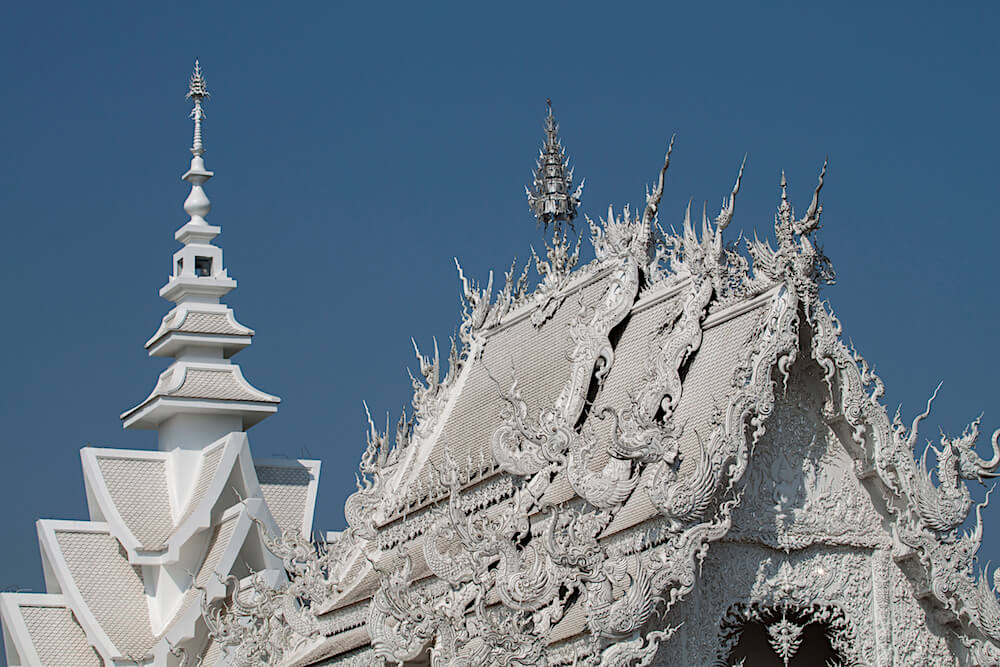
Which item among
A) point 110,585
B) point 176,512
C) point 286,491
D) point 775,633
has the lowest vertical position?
point 775,633

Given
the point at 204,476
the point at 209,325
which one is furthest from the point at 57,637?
the point at 209,325

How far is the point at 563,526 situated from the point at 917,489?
268 centimetres

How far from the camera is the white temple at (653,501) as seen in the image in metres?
14.3

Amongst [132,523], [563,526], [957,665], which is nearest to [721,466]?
[563,526]

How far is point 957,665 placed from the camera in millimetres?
15289

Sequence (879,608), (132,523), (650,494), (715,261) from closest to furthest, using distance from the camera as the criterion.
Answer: (650,494) → (879,608) → (715,261) → (132,523)

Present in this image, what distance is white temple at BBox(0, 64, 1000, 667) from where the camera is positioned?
47.1 ft

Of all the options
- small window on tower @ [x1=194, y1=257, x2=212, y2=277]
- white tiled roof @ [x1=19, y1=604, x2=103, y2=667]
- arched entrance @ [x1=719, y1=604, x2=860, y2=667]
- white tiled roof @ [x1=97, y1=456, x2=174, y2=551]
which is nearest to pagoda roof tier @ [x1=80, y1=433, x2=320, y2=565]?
white tiled roof @ [x1=97, y1=456, x2=174, y2=551]

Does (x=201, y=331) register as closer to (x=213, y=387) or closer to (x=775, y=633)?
(x=213, y=387)

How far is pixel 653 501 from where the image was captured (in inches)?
552

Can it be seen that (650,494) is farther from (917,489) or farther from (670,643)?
(917,489)

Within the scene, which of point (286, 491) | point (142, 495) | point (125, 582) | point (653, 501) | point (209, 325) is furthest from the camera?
point (209, 325)

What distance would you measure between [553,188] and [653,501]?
28.0ft

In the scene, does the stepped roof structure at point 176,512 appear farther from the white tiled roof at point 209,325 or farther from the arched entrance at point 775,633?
the arched entrance at point 775,633
